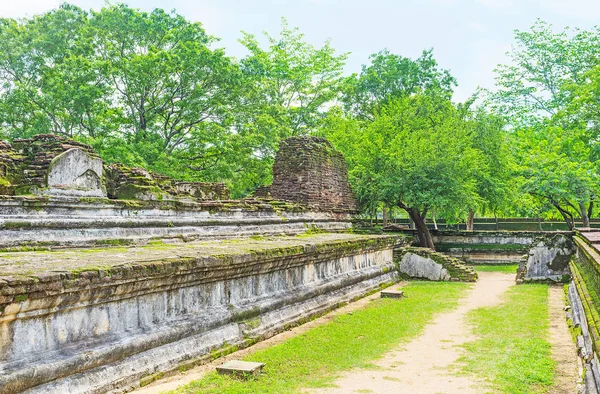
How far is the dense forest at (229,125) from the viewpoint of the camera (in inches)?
749

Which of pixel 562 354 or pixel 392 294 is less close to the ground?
pixel 392 294

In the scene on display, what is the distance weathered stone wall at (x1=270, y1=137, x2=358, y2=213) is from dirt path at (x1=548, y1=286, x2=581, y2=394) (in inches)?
312

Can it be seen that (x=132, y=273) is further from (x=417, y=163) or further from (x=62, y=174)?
(x=417, y=163)

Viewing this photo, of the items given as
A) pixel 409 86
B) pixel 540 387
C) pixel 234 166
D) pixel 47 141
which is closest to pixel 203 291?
pixel 540 387

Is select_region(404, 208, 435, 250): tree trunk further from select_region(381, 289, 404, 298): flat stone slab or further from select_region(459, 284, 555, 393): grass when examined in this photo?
select_region(459, 284, 555, 393): grass

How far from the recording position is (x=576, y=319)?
786 cm

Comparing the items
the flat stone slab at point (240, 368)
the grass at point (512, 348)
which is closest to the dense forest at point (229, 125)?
the grass at point (512, 348)

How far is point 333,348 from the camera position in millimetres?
6781

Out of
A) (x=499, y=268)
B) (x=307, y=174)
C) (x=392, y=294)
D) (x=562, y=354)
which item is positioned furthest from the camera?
(x=499, y=268)

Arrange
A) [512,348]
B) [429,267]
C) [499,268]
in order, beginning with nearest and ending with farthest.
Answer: [512,348] < [429,267] < [499,268]

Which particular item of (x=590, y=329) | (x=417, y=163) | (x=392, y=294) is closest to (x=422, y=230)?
(x=417, y=163)

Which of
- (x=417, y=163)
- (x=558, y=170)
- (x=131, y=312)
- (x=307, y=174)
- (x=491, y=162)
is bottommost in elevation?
(x=131, y=312)

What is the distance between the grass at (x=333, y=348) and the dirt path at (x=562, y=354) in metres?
1.85

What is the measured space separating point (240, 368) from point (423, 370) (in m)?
2.06
